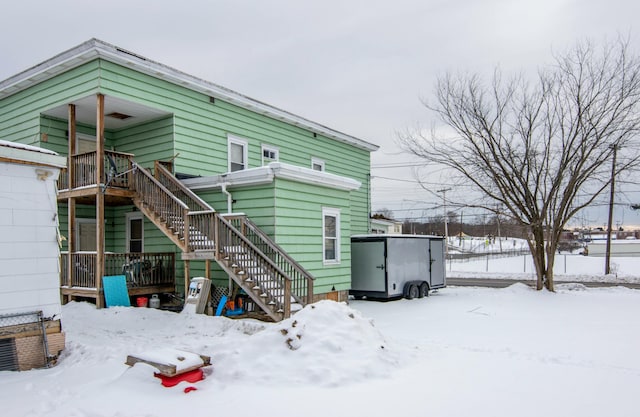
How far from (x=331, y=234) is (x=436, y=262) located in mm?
5246

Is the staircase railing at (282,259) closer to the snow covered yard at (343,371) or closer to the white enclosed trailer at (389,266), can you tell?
the snow covered yard at (343,371)

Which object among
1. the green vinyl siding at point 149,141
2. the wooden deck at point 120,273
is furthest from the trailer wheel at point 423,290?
the green vinyl siding at point 149,141

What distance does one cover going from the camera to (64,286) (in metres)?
12.3

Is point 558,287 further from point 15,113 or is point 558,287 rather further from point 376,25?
point 15,113

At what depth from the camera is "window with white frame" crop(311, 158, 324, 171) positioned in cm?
1862

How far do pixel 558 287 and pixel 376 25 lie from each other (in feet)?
38.3

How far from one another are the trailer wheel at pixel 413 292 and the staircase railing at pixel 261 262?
19.9 ft

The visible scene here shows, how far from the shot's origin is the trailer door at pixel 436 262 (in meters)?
16.7

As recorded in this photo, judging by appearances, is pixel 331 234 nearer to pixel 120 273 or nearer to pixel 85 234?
pixel 120 273

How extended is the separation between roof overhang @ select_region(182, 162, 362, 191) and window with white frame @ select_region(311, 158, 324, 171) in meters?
4.89

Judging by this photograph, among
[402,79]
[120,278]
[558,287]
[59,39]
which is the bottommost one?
[558,287]

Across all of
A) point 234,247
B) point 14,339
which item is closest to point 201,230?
point 234,247

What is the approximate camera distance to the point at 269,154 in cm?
1653

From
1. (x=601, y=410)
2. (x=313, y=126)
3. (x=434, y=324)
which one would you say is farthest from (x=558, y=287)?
(x=601, y=410)
